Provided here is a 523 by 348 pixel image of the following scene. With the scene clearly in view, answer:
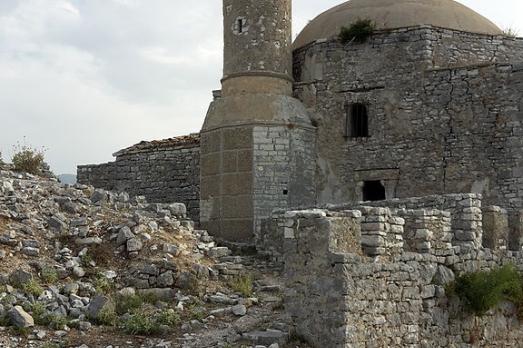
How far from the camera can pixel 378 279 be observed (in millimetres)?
8633

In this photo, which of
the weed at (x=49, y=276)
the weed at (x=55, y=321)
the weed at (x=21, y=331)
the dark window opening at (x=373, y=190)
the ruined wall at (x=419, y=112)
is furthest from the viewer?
the dark window opening at (x=373, y=190)

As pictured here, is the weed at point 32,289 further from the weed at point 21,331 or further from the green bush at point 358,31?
the green bush at point 358,31

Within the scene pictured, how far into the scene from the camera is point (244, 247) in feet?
50.7

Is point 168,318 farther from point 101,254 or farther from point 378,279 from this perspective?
point 378,279

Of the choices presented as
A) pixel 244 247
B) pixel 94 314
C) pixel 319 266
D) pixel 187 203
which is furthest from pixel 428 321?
pixel 187 203

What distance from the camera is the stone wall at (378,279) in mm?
8352

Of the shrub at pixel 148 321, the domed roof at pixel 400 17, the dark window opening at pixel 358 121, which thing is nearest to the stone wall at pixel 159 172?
the domed roof at pixel 400 17

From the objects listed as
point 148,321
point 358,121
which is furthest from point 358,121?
point 148,321

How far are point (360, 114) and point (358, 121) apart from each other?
17 centimetres

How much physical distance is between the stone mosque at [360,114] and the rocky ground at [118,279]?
2412 millimetres

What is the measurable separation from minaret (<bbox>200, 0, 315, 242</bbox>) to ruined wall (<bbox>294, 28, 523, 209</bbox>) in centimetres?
62

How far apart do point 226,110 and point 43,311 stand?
8370 millimetres

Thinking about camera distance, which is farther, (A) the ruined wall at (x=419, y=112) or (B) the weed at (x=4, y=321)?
(A) the ruined wall at (x=419, y=112)

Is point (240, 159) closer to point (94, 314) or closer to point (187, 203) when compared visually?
point (187, 203)
